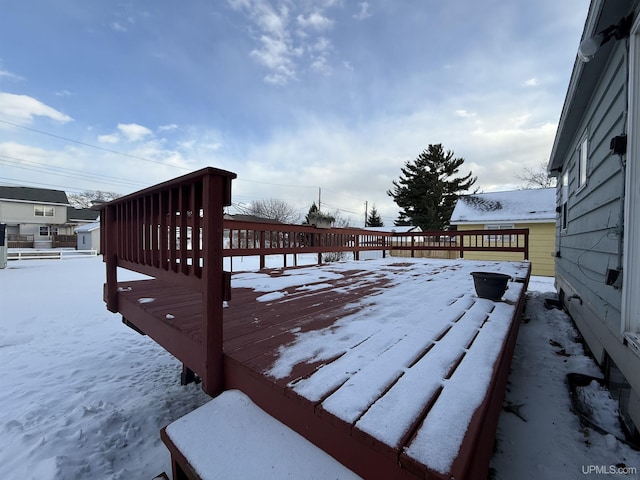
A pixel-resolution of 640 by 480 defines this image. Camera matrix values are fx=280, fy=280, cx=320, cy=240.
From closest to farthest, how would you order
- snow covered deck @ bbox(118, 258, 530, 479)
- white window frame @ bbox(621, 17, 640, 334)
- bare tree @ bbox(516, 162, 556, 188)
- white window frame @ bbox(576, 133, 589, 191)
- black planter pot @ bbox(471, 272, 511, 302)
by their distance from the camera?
snow covered deck @ bbox(118, 258, 530, 479), white window frame @ bbox(621, 17, 640, 334), black planter pot @ bbox(471, 272, 511, 302), white window frame @ bbox(576, 133, 589, 191), bare tree @ bbox(516, 162, 556, 188)

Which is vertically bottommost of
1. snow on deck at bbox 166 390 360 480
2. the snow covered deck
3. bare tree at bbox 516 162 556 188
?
snow on deck at bbox 166 390 360 480

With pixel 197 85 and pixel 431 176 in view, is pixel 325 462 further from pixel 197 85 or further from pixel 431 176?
pixel 431 176

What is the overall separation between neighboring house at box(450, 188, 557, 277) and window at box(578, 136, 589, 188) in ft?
27.9

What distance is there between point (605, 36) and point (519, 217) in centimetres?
1103

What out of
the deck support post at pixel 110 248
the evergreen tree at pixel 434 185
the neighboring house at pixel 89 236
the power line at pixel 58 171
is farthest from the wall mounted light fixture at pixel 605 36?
the power line at pixel 58 171

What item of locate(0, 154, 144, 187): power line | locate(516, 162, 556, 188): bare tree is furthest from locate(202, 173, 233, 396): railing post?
locate(0, 154, 144, 187): power line

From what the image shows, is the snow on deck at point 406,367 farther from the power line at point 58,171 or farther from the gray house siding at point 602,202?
the power line at point 58,171

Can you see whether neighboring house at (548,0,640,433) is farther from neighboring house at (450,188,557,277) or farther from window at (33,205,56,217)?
window at (33,205,56,217)

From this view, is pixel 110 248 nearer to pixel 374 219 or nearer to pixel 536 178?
pixel 536 178

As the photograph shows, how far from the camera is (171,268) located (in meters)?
1.53

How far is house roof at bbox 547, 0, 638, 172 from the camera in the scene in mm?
1805

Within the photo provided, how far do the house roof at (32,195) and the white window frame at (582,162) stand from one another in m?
30.1

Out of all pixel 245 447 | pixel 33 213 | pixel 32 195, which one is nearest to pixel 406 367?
pixel 245 447

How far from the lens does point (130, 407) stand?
6.55 feet
